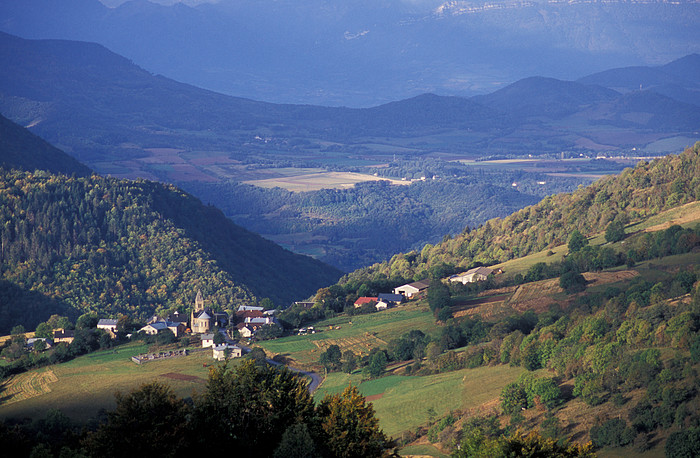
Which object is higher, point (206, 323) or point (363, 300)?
point (206, 323)

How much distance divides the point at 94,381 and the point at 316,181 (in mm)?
131489

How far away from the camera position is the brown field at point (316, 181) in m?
167

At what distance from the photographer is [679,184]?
71.7 meters

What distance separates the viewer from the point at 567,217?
77812 mm

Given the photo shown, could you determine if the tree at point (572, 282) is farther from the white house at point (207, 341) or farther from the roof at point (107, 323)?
the roof at point (107, 323)

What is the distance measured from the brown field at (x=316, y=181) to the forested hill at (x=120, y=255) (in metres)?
74.8

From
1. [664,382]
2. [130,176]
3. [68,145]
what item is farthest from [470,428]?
[68,145]

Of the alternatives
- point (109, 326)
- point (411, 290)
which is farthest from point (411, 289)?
point (109, 326)

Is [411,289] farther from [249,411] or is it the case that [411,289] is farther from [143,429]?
[143,429]

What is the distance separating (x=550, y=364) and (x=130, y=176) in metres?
126

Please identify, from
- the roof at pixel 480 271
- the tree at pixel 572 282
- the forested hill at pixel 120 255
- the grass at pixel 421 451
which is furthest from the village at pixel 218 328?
the grass at pixel 421 451

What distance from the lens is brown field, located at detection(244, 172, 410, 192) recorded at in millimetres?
167125

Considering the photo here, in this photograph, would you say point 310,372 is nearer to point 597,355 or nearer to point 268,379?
point 597,355

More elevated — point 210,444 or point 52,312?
point 52,312
